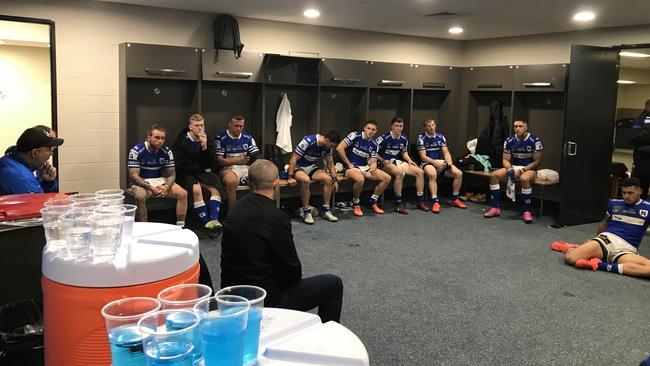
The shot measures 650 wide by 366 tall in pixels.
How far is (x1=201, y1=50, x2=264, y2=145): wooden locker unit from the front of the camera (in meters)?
5.81

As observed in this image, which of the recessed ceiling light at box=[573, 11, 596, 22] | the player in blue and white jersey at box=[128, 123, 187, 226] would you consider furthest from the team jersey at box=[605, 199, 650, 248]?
the player in blue and white jersey at box=[128, 123, 187, 226]

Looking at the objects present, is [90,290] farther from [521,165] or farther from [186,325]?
[521,165]

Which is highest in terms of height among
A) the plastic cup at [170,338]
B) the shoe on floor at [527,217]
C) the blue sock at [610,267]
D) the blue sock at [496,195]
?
the plastic cup at [170,338]

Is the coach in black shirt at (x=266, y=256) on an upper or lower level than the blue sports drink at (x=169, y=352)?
lower

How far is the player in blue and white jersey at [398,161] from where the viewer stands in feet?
22.2

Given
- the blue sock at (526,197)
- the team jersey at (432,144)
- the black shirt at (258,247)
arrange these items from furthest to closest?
the team jersey at (432,144), the blue sock at (526,197), the black shirt at (258,247)

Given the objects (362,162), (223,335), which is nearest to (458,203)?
(362,162)

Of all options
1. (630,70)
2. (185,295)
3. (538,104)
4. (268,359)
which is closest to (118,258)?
(185,295)

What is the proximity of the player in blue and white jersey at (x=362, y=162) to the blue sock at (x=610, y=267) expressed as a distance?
8.85ft

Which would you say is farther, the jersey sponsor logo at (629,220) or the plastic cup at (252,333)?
the jersey sponsor logo at (629,220)

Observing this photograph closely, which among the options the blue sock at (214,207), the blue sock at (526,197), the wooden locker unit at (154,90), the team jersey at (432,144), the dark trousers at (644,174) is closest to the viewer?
the wooden locker unit at (154,90)

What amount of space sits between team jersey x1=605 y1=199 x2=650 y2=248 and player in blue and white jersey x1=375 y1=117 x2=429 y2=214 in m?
2.56

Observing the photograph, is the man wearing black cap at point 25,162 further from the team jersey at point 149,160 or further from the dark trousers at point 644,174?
the dark trousers at point 644,174

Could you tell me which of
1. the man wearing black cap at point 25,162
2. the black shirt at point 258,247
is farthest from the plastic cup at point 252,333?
the man wearing black cap at point 25,162
